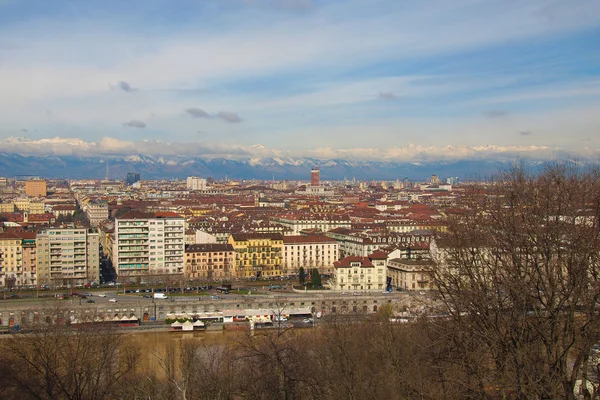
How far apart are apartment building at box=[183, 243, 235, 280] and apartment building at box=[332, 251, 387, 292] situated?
4988mm

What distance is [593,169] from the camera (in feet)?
28.2

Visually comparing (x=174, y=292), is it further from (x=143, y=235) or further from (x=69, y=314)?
(x=69, y=314)

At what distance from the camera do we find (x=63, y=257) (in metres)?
23.3

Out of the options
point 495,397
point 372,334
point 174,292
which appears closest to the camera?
point 495,397

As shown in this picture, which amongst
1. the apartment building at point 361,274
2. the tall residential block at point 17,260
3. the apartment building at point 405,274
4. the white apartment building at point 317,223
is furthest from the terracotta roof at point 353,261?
the white apartment building at point 317,223

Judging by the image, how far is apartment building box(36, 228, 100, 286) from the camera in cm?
2314

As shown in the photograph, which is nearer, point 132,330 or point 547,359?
point 547,359

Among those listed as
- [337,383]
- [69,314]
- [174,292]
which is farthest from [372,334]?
[174,292]

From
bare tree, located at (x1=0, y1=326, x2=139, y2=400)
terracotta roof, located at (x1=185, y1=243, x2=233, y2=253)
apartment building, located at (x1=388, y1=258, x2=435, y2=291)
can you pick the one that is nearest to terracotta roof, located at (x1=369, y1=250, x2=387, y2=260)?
apartment building, located at (x1=388, y1=258, x2=435, y2=291)

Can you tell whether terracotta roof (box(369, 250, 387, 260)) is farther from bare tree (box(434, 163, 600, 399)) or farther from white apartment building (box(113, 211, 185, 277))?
bare tree (box(434, 163, 600, 399))

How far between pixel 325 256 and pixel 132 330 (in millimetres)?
11387

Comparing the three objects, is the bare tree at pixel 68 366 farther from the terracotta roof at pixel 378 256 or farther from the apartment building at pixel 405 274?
the apartment building at pixel 405 274

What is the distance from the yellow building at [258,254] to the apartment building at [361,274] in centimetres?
443

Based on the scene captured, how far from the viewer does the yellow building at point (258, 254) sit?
1008 inches
